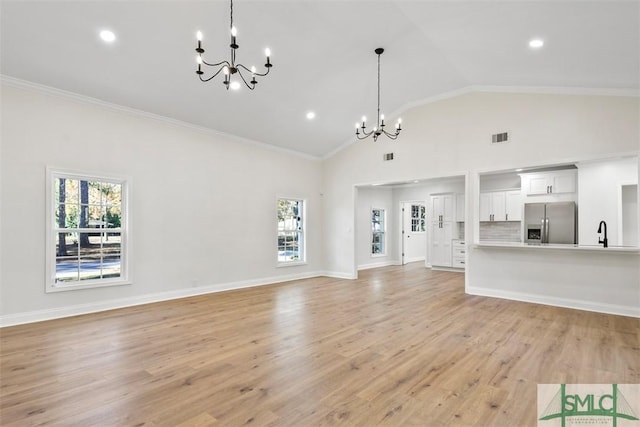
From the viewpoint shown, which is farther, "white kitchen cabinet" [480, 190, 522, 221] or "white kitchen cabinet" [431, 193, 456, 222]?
"white kitchen cabinet" [431, 193, 456, 222]

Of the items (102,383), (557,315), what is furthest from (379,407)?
(557,315)

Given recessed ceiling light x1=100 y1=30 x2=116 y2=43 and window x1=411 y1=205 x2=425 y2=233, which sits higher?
recessed ceiling light x1=100 y1=30 x2=116 y2=43

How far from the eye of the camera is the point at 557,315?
4672mm

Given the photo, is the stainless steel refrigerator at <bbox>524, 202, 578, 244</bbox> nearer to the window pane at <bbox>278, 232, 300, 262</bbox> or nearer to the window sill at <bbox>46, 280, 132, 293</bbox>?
the window pane at <bbox>278, 232, 300, 262</bbox>

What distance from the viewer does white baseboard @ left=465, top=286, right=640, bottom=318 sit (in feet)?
15.3

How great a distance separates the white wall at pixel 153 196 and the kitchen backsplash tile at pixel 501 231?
15.2ft

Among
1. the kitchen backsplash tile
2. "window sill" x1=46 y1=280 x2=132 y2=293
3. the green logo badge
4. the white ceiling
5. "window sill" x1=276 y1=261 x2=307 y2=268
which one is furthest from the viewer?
the kitchen backsplash tile

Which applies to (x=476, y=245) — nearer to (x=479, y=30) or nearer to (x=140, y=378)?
(x=479, y=30)

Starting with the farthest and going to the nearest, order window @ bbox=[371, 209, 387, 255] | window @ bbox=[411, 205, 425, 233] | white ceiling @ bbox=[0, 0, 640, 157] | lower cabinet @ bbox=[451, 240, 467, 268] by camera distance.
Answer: window @ bbox=[411, 205, 425, 233], window @ bbox=[371, 209, 387, 255], lower cabinet @ bbox=[451, 240, 467, 268], white ceiling @ bbox=[0, 0, 640, 157]

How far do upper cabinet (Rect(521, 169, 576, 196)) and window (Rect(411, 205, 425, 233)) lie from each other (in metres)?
A: 4.12

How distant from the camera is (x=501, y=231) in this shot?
837 centimetres

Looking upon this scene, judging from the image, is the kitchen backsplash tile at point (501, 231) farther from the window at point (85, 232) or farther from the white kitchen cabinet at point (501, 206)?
the window at point (85, 232)

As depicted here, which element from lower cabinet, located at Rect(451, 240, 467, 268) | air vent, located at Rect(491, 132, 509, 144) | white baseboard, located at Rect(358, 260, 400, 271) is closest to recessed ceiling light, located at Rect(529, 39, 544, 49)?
air vent, located at Rect(491, 132, 509, 144)

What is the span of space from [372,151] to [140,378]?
6174mm
